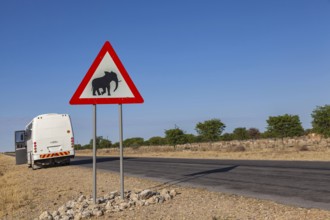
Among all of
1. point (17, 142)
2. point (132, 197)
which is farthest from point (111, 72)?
point (17, 142)

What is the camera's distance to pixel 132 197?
8.27 meters

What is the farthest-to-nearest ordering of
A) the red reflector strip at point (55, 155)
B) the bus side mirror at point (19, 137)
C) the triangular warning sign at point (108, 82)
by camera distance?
the bus side mirror at point (19, 137)
the red reflector strip at point (55, 155)
the triangular warning sign at point (108, 82)

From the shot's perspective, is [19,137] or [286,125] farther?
[286,125]

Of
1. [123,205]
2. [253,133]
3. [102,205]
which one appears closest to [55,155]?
[102,205]

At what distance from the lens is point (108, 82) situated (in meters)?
8.20

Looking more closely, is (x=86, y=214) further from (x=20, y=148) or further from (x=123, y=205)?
(x=20, y=148)

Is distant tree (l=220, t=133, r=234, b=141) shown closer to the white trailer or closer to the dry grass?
the dry grass

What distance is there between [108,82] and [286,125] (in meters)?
50.4

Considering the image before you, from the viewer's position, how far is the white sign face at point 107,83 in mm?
8164

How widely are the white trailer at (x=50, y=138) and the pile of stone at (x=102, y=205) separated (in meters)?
18.5

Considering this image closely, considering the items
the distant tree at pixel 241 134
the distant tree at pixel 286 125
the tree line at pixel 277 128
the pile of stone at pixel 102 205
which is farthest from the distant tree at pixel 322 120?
the distant tree at pixel 241 134

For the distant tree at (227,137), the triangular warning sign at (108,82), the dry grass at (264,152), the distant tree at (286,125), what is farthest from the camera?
the distant tree at (227,137)

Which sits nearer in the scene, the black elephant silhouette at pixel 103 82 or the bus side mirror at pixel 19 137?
the black elephant silhouette at pixel 103 82

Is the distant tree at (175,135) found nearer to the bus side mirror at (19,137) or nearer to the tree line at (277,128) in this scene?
the tree line at (277,128)
